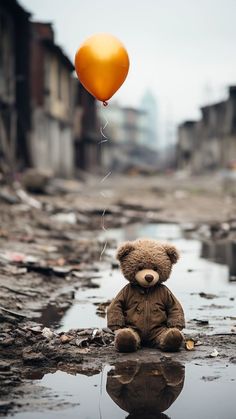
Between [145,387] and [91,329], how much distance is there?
1369 millimetres

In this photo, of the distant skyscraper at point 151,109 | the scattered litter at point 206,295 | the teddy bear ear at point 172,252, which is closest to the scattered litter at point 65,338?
the teddy bear ear at point 172,252

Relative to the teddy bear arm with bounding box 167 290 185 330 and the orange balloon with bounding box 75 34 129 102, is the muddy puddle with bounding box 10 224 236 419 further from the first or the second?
the orange balloon with bounding box 75 34 129 102

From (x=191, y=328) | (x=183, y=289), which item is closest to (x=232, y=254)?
(x=183, y=289)

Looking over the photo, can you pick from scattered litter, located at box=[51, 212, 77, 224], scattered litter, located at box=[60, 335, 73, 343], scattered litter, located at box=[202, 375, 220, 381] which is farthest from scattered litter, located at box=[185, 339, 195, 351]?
scattered litter, located at box=[51, 212, 77, 224]

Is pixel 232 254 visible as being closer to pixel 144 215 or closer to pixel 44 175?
pixel 144 215

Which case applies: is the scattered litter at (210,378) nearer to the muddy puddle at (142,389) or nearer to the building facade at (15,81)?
the muddy puddle at (142,389)

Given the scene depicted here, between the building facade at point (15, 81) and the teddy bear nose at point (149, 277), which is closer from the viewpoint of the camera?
the teddy bear nose at point (149, 277)

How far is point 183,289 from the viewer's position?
22.9ft

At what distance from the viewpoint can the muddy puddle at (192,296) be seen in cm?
541

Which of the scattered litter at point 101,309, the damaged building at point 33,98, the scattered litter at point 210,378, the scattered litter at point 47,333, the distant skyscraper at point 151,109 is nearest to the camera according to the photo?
the scattered litter at point 210,378

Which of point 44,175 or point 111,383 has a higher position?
point 44,175

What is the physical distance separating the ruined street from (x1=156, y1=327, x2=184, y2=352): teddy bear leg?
0.06 m

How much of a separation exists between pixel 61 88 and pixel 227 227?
20.6 m

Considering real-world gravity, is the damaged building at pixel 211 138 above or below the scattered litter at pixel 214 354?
above
